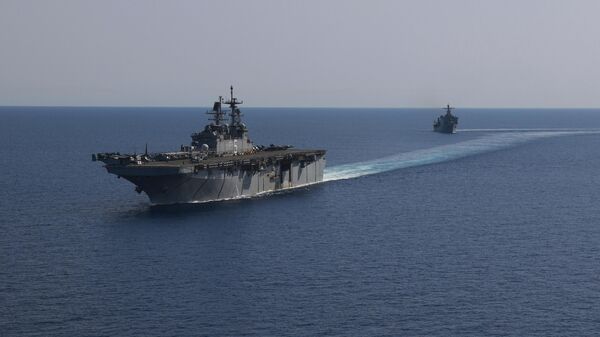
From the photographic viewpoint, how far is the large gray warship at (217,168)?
208 feet

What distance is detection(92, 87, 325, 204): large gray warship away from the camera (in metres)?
63.4

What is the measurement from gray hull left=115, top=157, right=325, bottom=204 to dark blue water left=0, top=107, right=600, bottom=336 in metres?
1.65

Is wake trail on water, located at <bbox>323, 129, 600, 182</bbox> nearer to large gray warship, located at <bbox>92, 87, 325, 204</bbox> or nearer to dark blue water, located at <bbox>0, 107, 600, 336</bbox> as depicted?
large gray warship, located at <bbox>92, 87, 325, 204</bbox>

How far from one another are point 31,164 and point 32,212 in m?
43.2

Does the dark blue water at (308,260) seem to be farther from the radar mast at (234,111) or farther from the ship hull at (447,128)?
the ship hull at (447,128)

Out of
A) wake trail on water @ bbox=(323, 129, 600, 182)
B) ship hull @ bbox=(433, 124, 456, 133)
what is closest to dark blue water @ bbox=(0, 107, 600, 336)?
wake trail on water @ bbox=(323, 129, 600, 182)

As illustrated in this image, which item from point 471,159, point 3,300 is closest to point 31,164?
point 471,159

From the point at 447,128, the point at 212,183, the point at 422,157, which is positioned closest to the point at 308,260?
the point at 212,183

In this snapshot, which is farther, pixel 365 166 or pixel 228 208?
pixel 365 166

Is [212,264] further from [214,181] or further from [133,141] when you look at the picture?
[133,141]

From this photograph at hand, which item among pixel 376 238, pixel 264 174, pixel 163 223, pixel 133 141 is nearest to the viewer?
pixel 376 238

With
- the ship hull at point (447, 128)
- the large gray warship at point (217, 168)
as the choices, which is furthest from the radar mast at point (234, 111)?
the ship hull at point (447, 128)

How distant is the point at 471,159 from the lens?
115 m

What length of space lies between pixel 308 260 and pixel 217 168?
23.6 m
